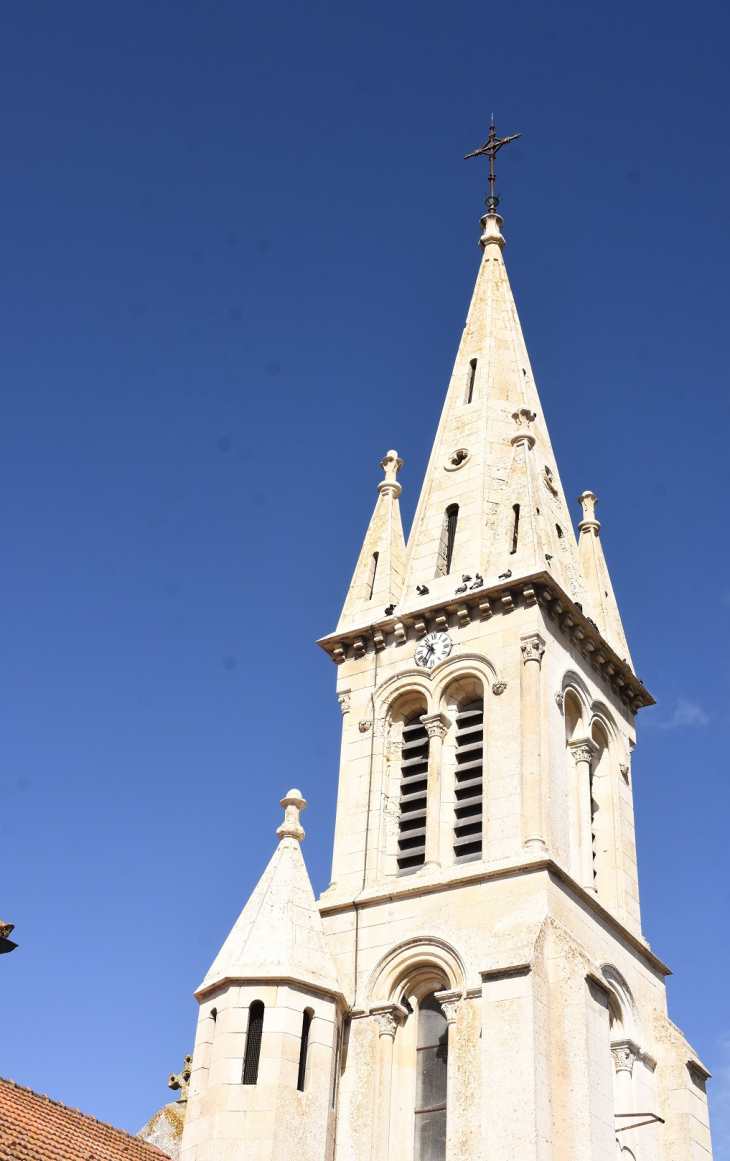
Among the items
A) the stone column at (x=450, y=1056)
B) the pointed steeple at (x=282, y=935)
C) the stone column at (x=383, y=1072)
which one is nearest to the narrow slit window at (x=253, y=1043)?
the pointed steeple at (x=282, y=935)

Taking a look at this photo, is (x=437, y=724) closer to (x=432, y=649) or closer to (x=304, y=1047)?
(x=432, y=649)

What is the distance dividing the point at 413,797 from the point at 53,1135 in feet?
30.7

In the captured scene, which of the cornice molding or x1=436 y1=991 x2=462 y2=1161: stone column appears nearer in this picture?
x1=436 y1=991 x2=462 y2=1161: stone column

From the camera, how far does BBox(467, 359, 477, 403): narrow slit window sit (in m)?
37.4

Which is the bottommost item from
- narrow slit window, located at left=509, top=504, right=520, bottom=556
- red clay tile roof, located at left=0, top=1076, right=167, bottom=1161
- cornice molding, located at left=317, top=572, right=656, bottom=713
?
red clay tile roof, located at left=0, top=1076, right=167, bottom=1161

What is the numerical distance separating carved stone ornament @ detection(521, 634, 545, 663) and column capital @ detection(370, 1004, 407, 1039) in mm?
7136

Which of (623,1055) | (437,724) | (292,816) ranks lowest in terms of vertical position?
(623,1055)

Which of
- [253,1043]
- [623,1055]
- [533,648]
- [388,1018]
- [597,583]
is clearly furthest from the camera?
[597,583]

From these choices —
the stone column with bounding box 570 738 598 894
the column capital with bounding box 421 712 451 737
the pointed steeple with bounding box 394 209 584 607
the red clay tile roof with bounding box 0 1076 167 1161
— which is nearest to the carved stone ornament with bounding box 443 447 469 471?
the pointed steeple with bounding box 394 209 584 607

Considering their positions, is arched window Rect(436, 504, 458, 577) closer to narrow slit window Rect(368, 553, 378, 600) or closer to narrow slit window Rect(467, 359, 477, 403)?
narrow slit window Rect(368, 553, 378, 600)

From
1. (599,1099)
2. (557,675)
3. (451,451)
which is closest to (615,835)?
(557,675)

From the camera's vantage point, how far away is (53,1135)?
2417 cm

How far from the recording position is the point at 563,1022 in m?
24.7

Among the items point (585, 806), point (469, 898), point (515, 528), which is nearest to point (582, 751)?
point (585, 806)
